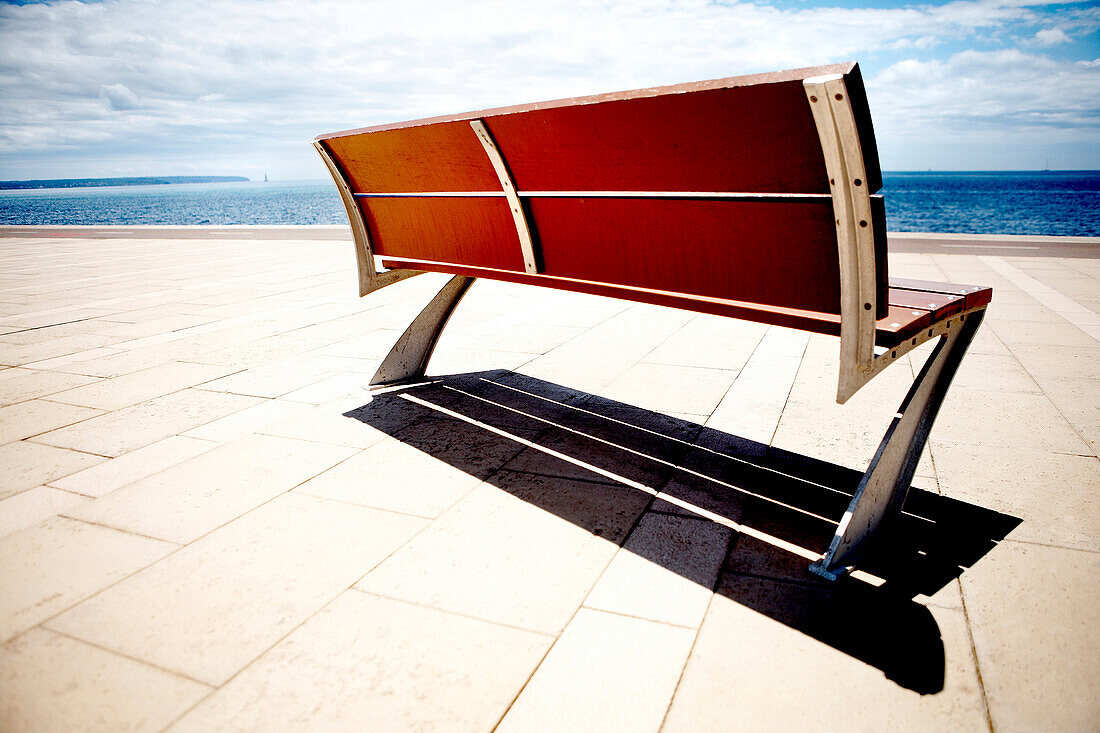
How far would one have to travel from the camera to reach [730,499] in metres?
2.75

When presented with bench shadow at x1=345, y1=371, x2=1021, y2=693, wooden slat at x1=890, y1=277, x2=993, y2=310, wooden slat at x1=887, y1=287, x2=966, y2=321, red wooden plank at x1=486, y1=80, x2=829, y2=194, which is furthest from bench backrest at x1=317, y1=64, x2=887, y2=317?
bench shadow at x1=345, y1=371, x2=1021, y2=693

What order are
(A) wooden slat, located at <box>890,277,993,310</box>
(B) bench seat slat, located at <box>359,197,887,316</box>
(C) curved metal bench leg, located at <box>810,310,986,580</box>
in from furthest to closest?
(A) wooden slat, located at <box>890,277,993,310</box> → (C) curved metal bench leg, located at <box>810,310,986,580</box> → (B) bench seat slat, located at <box>359,197,887,316</box>

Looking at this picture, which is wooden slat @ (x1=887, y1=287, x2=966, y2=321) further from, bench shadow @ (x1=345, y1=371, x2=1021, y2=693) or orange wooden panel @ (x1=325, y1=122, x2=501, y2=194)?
orange wooden panel @ (x1=325, y1=122, x2=501, y2=194)

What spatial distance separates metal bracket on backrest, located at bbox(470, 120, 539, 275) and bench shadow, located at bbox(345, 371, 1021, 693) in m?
0.94

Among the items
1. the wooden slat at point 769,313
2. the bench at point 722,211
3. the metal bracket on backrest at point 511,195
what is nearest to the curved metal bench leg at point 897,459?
the bench at point 722,211

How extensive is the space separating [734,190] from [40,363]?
17.3 feet

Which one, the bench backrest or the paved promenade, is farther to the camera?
the bench backrest

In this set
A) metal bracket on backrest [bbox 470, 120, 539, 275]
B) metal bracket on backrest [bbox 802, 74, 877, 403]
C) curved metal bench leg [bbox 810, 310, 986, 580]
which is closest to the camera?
metal bracket on backrest [bbox 802, 74, 877, 403]

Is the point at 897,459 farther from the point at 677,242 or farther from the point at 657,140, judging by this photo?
the point at 657,140

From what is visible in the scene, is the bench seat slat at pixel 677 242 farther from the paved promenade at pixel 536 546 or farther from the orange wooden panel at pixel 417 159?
the paved promenade at pixel 536 546

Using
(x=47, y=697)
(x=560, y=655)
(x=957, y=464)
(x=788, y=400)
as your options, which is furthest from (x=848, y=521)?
(x=47, y=697)

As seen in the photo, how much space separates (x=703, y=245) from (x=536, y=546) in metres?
1.19

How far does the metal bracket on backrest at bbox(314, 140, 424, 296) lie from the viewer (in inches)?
151

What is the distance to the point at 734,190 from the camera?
2.04m
